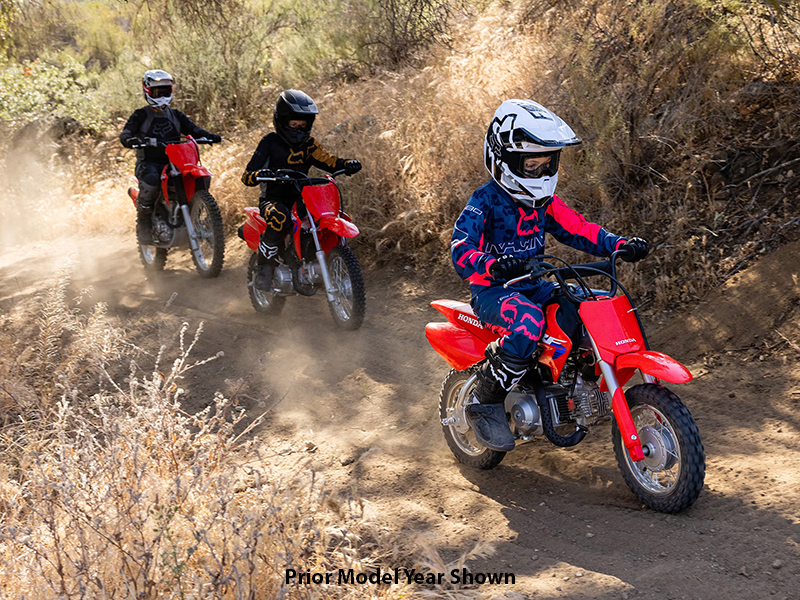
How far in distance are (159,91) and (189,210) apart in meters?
1.48

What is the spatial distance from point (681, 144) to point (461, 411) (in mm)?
4084

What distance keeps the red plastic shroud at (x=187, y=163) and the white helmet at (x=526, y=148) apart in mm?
5406

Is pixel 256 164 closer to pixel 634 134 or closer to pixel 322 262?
pixel 322 262

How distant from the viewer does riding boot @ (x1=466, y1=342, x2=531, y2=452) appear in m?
4.05

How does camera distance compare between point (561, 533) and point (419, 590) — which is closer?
point (419, 590)

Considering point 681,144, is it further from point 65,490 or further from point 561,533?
point 65,490

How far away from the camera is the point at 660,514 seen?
3748 mm

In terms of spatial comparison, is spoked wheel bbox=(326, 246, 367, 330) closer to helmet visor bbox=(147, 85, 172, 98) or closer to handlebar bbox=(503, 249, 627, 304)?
handlebar bbox=(503, 249, 627, 304)

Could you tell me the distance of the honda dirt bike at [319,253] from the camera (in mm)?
6930

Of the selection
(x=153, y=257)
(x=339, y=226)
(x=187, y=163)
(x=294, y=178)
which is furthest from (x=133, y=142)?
(x=339, y=226)

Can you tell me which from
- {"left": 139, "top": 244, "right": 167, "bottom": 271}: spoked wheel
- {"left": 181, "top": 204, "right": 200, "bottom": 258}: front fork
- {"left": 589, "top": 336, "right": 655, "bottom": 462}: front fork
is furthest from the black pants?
{"left": 589, "top": 336, "right": 655, "bottom": 462}: front fork

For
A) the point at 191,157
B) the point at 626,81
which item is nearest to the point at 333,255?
the point at 191,157

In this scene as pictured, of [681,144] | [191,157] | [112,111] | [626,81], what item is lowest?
[112,111]

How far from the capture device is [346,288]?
7.11 meters
